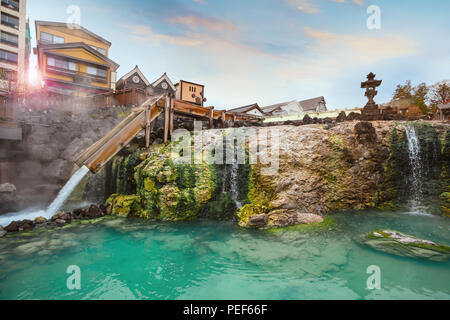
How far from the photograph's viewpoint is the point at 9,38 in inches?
1032

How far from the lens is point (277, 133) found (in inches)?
390

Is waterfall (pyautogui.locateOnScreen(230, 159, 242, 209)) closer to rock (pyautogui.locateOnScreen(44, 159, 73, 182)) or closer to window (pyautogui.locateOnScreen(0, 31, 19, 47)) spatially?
rock (pyautogui.locateOnScreen(44, 159, 73, 182))

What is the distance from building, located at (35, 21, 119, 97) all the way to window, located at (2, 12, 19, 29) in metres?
4.28

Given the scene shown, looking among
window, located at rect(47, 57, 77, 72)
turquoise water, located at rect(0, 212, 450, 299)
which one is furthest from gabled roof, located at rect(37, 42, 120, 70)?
turquoise water, located at rect(0, 212, 450, 299)

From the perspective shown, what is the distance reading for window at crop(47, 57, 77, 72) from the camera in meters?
24.1

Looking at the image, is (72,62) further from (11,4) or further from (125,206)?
(125,206)

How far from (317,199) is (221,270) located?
5.45 metres

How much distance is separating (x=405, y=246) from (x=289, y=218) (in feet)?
10.6

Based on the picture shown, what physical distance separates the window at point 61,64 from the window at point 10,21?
8640mm

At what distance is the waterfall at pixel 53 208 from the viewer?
9.27 meters

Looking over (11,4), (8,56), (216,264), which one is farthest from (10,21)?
(216,264)

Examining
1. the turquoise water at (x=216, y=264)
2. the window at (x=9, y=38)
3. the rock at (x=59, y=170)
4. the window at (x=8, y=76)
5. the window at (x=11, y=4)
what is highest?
the window at (x=11, y=4)

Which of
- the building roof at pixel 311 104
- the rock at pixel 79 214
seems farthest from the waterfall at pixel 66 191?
the building roof at pixel 311 104

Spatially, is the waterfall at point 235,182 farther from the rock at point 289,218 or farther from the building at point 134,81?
the building at point 134,81
